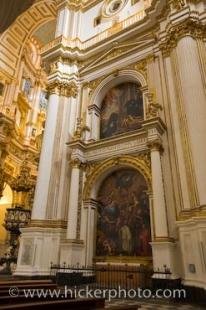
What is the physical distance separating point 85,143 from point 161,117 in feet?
10.6

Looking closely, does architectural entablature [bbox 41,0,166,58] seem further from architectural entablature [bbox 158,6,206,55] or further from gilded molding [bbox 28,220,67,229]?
gilded molding [bbox 28,220,67,229]

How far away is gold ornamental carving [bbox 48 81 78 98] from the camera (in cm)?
1243

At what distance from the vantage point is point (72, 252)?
8.59 metres

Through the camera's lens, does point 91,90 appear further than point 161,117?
Yes

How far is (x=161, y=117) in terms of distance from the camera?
9.38m

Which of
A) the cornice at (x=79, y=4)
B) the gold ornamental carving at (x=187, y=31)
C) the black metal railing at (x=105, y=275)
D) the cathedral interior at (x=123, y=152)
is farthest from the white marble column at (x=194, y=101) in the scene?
the cornice at (x=79, y=4)

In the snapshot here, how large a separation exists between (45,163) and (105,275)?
4.86 m

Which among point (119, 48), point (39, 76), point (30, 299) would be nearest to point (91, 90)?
point (119, 48)

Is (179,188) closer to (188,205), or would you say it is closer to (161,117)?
(188,205)

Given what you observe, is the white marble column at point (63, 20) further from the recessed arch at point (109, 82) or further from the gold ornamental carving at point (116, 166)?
the gold ornamental carving at point (116, 166)

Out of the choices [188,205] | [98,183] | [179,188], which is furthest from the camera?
[98,183]

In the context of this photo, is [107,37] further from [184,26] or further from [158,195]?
[158,195]

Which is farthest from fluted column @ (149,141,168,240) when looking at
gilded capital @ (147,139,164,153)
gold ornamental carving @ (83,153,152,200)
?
gold ornamental carving @ (83,153,152,200)

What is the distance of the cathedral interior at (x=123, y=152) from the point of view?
7449 mm
